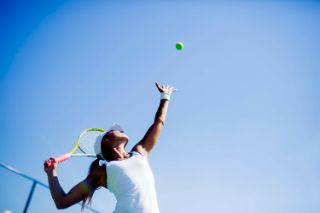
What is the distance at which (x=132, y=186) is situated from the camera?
240cm

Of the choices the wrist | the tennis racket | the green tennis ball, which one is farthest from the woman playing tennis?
the green tennis ball

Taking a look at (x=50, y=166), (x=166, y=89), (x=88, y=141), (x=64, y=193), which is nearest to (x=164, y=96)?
(x=166, y=89)

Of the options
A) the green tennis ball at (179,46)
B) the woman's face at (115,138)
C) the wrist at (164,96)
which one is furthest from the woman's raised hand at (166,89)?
the green tennis ball at (179,46)

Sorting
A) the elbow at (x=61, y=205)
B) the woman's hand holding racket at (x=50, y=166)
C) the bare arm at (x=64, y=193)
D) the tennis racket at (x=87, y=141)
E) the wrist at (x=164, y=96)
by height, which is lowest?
the elbow at (x=61, y=205)

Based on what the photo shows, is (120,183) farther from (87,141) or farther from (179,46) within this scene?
(179,46)

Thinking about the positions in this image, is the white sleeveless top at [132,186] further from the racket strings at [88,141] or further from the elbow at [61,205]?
the racket strings at [88,141]

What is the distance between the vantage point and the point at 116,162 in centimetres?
257

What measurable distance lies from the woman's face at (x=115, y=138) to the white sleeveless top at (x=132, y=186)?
1.25 feet

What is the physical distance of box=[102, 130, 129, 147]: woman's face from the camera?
2969mm

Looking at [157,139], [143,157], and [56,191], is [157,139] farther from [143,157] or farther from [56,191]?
[56,191]

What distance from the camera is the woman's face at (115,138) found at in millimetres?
2969

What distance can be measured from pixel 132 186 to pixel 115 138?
0.72m

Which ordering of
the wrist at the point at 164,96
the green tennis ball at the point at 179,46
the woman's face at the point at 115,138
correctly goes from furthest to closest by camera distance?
the green tennis ball at the point at 179,46, the wrist at the point at 164,96, the woman's face at the point at 115,138

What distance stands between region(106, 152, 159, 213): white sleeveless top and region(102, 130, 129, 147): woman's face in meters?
0.38
